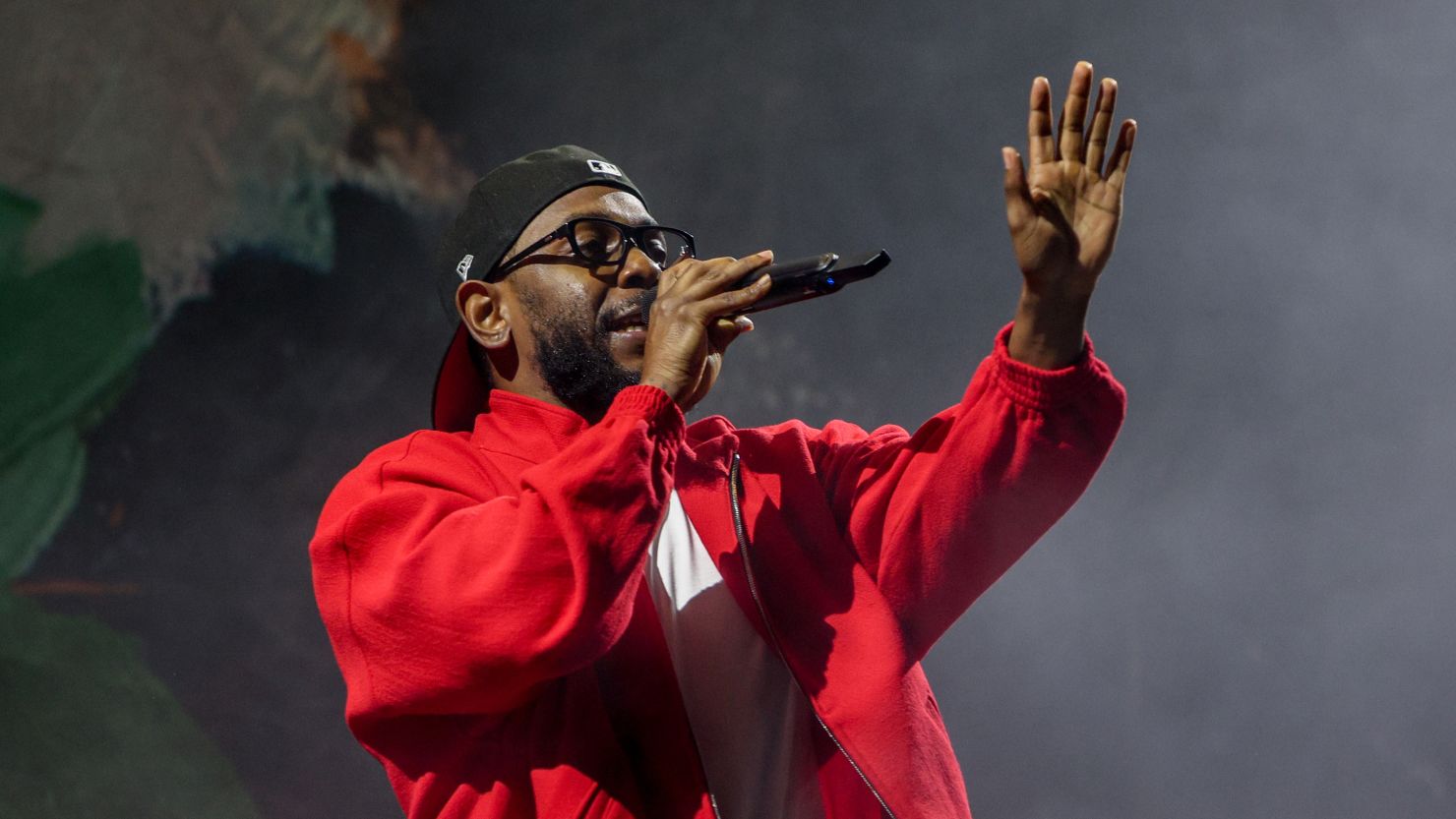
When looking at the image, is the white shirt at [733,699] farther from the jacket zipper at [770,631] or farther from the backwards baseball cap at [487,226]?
the backwards baseball cap at [487,226]

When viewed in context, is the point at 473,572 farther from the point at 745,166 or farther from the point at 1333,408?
the point at 1333,408

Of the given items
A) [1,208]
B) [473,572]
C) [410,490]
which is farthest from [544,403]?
[1,208]

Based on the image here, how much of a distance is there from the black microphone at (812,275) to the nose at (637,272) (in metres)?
0.24

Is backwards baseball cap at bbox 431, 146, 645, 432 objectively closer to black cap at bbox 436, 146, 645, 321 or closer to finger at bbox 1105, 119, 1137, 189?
black cap at bbox 436, 146, 645, 321

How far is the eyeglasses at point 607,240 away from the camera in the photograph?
1462 mm

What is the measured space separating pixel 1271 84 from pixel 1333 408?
2.38 ft

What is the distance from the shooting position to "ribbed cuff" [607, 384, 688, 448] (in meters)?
1.15

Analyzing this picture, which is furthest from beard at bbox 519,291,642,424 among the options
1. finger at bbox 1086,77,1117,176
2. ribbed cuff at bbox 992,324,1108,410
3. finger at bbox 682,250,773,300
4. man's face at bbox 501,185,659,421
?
finger at bbox 1086,77,1117,176

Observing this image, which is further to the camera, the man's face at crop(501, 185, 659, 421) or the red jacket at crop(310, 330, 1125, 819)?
the man's face at crop(501, 185, 659, 421)

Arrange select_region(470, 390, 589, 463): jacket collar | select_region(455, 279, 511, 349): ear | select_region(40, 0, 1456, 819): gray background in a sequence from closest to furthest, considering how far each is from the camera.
Answer: select_region(470, 390, 589, 463): jacket collar → select_region(455, 279, 511, 349): ear → select_region(40, 0, 1456, 819): gray background

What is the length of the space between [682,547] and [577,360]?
0.76 feet

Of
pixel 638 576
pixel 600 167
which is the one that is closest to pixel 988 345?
pixel 600 167

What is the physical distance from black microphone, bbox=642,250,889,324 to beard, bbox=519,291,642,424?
25cm

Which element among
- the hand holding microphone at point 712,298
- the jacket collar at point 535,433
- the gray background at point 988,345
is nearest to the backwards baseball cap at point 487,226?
the jacket collar at point 535,433
